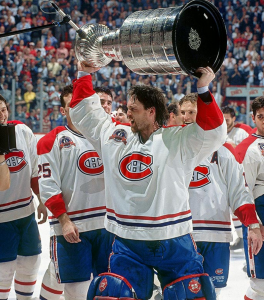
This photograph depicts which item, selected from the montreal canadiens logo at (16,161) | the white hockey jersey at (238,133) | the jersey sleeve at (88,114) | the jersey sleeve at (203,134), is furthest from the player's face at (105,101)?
the white hockey jersey at (238,133)

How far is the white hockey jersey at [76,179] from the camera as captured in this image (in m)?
2.92

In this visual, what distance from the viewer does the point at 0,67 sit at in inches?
397

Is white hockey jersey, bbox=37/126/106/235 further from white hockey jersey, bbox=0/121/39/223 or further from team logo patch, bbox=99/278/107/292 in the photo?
team logo patch, bbox=99/278/107/292

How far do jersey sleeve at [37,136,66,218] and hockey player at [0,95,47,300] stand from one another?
38 cm

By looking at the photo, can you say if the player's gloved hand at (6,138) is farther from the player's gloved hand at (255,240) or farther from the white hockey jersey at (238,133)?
the white hockey jersey at (238,133)

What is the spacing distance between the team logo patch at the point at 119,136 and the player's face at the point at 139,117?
5cm

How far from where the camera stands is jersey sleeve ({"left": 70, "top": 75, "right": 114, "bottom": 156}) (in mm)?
2422

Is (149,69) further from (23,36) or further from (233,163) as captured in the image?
(23,36)

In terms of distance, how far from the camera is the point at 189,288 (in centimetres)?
A: 205

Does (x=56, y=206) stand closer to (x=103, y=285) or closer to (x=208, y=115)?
(x=103, y=285)

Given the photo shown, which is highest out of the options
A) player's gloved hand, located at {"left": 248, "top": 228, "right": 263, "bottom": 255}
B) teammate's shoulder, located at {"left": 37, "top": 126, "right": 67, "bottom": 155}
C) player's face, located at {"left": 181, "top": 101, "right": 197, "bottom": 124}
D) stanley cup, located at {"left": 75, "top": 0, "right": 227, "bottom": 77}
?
stanley cup, located at {"left": 75, "top": 0, "right": 227, "bottom": 77}

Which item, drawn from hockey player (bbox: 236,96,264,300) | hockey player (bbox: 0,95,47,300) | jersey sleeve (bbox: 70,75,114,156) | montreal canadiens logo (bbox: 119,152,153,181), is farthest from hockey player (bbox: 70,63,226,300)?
hockey player (bbox: 0,95,47,300)

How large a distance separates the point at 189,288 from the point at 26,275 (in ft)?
5.38

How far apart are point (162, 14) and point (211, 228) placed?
1.38m
